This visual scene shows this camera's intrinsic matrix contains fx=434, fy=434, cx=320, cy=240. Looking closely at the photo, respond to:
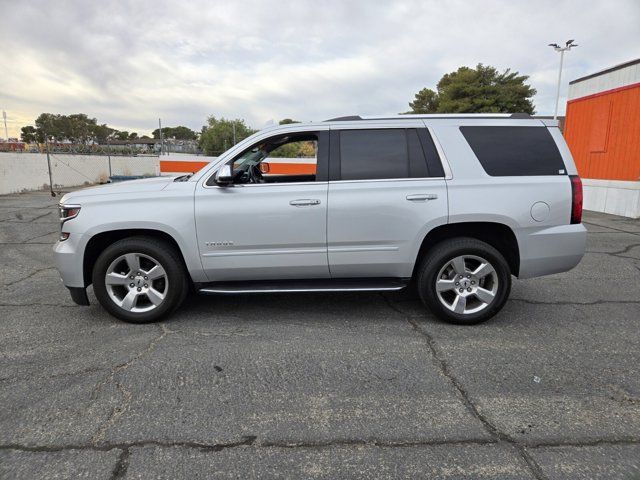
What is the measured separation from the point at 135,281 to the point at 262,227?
136 cm

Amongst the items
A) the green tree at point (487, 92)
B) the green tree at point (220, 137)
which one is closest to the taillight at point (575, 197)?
the green tree at point (487, 92)

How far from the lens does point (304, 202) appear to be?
4.07 metres

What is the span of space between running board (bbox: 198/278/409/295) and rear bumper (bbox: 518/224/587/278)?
1.16 m

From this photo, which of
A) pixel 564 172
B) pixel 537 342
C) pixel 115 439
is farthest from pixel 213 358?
pixel 564 172

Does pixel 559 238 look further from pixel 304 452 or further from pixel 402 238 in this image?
pixel 304 452

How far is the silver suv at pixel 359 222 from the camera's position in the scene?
4.07 meters

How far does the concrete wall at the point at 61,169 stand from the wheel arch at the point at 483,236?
18861 millimetres

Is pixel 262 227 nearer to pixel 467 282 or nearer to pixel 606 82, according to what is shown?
pixel 467 282

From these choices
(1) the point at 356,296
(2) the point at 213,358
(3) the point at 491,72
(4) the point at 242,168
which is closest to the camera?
(2) the point at 213,358

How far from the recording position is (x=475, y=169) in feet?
13.5

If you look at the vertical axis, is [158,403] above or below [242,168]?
below

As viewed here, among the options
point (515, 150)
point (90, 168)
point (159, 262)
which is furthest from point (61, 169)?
point (515, 150)

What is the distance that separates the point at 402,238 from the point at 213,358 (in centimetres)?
200

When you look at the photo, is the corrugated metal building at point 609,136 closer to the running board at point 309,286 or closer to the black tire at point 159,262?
the running board at point 309,286
